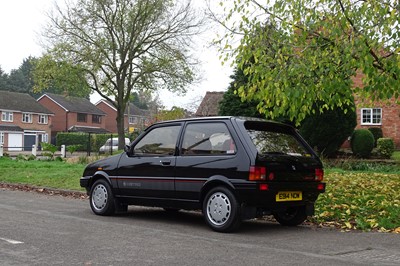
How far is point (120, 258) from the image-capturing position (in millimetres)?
5586

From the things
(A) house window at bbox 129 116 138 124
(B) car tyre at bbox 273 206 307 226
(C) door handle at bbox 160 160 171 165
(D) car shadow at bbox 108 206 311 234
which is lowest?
(D) car shadow at bbox 108 206 311 234

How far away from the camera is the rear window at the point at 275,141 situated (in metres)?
7.47

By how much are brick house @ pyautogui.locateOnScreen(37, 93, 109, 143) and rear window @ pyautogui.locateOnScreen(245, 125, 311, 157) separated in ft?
228

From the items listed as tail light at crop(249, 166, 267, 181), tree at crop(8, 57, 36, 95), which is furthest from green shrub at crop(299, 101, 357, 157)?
tree at crop(8, 57, 36, 95)

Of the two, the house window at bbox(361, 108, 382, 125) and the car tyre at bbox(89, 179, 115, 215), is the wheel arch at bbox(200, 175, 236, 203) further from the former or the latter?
the house window at bbox(361, 108, 382, 125)

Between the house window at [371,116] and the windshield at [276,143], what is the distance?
2843cm

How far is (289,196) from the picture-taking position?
296 inches

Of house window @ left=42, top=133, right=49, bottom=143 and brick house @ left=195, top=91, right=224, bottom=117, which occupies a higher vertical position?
brick house @ left=195, top=91, right=224, bottom=117

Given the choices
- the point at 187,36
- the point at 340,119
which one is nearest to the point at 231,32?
the point at 340,119

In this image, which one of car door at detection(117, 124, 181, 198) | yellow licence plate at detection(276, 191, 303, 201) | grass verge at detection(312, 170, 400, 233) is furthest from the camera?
car door at detection(117, 124, 181, 198)

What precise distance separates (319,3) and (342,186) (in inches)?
172

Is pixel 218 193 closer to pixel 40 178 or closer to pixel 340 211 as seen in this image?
pixel 340 211

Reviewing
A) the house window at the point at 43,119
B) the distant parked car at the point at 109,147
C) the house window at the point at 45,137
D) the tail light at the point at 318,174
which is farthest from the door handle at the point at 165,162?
the house window at the point at 43,119

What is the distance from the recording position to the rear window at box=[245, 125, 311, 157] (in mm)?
7473
